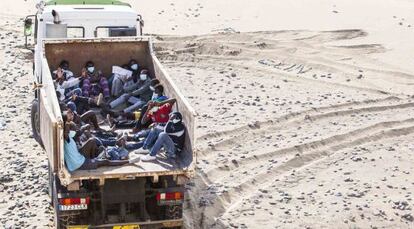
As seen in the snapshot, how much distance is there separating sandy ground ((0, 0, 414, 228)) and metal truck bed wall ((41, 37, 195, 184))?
1850mm

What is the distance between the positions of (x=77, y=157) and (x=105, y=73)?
195 inches

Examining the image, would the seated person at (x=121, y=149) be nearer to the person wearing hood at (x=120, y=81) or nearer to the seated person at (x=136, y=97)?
the seated person at (x=136, y=97)

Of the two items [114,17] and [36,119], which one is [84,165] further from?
[114,17]

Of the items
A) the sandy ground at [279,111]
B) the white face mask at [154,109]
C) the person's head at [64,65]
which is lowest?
the sandy ground at [279,111]

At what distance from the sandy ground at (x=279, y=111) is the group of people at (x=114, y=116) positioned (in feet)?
5.44

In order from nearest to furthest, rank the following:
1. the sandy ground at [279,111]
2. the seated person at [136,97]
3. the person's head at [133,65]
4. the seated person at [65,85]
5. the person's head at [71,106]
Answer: the person's head at [71,106]
the sandy ground at [279,111]
the seated person at [65,85]
the seated person at [136,97]
the person's head at [133,65]

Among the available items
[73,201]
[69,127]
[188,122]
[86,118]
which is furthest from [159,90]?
[73,201]

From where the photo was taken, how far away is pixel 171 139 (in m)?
14.4

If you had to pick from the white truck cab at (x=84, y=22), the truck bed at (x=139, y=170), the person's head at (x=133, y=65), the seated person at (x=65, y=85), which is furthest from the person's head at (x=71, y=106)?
the white truck cab at (x=84, y=22)

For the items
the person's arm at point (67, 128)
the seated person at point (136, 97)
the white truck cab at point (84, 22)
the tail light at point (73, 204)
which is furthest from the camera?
the white truck cab at point (84, 22)

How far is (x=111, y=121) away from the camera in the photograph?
1634 centimetres

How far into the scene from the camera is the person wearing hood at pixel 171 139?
47.0 feet

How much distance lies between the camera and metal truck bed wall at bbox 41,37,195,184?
13438 mm

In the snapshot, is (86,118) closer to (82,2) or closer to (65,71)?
(65,71)
